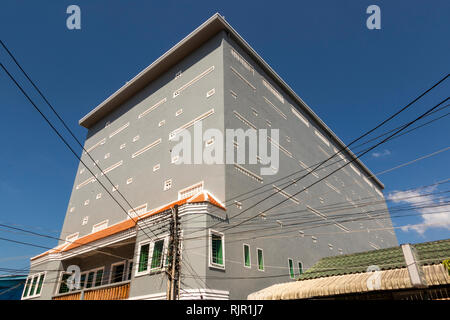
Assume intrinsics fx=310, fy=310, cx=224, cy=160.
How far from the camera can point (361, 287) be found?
11.7 m

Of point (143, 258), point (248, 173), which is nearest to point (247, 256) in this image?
point (248, 173)

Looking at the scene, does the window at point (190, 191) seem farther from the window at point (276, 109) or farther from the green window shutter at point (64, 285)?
the window at point (276, 109)

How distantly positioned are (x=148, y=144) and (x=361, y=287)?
2092cm

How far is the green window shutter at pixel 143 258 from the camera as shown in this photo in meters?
17.9

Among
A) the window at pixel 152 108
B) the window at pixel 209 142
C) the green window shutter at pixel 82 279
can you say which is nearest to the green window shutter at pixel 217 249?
the window at pixel 209 142

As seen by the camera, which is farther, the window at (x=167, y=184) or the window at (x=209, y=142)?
the window at (x=167, y=184)

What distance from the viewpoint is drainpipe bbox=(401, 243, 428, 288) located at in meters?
10.3

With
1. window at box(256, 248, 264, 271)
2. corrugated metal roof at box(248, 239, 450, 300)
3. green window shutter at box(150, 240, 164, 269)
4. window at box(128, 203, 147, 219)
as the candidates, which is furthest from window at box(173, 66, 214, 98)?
corrugated metal roof at box(248, 239, 450, 300)

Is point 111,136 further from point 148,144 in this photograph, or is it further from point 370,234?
point 370,234

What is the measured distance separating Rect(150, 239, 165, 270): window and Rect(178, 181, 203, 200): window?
4276 mm

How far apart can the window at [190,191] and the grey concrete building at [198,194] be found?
0.10 metres

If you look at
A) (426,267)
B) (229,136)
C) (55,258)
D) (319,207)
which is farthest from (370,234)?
(55,258)

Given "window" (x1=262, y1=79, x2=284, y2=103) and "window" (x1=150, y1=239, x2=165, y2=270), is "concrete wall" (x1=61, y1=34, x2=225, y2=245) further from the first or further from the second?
"window" (x1=262, y1=79, x2=284, y2=103)

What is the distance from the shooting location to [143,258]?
18250 mm
